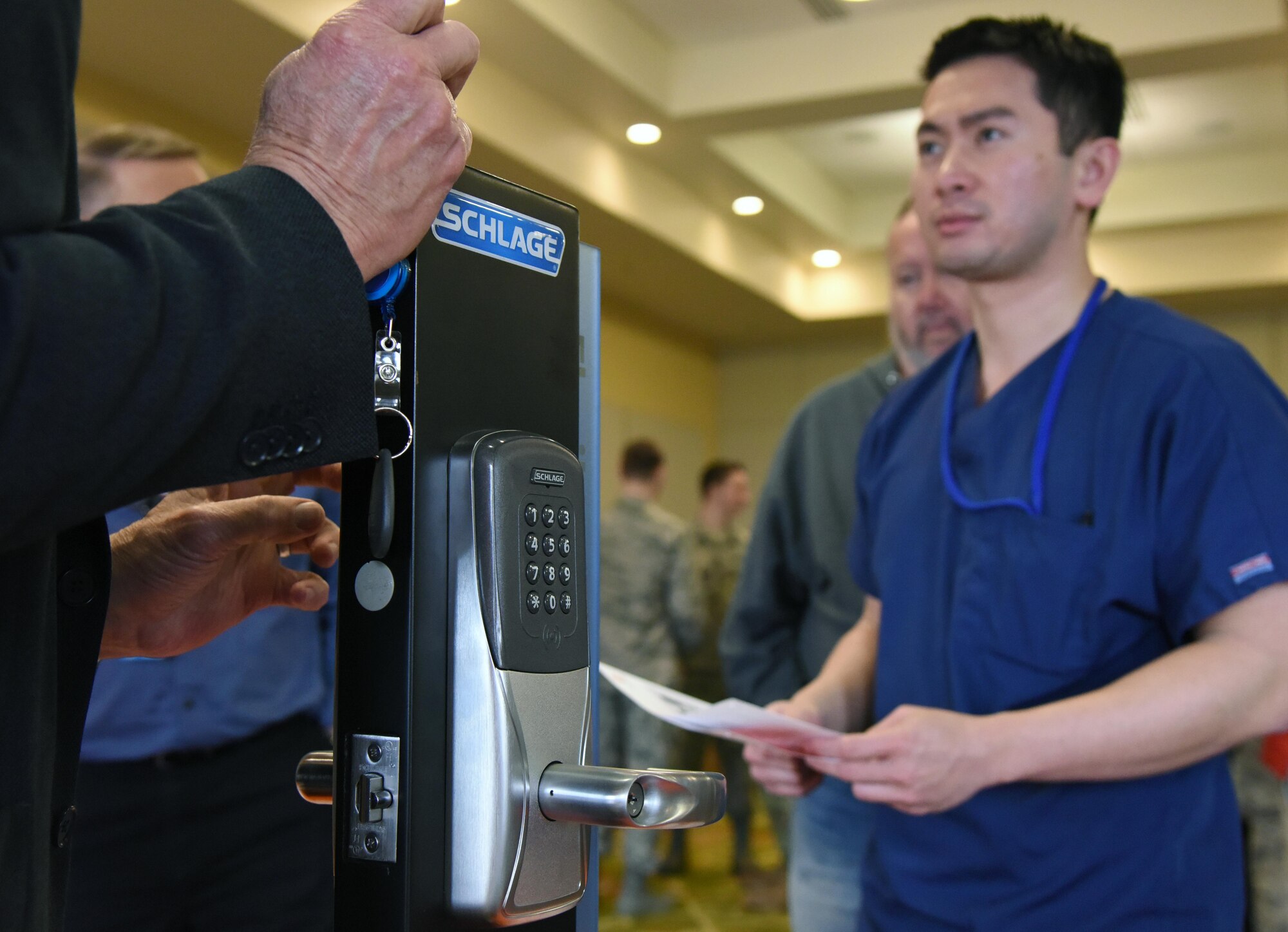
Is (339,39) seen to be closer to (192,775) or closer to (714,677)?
(192,775)

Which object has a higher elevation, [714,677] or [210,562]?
[210,562]

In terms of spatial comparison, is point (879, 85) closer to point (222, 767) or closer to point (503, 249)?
point (222, 767)

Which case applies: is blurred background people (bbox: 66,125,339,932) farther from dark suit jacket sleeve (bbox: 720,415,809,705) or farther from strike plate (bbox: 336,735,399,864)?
strike plate (bbox: 336,735,399,864)

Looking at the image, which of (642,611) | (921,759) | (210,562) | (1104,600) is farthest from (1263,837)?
(642,611)

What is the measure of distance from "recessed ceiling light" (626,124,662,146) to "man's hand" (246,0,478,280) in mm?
5191

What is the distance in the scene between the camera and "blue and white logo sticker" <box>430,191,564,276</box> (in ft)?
1.94

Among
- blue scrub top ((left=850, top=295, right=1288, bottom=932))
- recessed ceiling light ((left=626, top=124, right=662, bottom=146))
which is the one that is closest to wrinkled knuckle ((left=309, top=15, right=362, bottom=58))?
blue scrub top ((left=850, top=295, right=1288, bottom=932))

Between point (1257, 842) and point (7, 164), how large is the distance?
198cm

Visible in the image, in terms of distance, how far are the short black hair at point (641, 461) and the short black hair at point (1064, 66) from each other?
290 cm

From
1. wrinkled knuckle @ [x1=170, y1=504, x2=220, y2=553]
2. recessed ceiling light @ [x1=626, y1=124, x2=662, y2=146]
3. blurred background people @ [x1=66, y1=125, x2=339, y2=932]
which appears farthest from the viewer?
recessed ceiling light @ [x1=626, y1=124, x2=662, y2=146]

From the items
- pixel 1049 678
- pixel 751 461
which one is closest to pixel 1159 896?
pixel 1049 678

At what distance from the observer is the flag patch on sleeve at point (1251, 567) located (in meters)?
1.07

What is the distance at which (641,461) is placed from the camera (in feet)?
14.1

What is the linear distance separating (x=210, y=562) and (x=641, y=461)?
11.7ft
